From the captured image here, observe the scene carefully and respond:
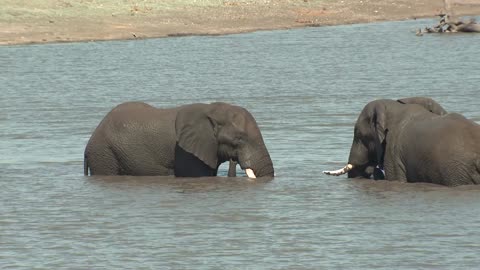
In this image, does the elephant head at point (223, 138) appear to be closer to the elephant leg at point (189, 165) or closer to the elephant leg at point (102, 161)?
the elephant leg at point (189, 165)

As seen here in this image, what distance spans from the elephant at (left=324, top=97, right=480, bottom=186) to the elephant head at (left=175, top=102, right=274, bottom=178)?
1099 millimetres

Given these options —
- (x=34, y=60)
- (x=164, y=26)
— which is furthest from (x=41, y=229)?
(x=164, y=26)

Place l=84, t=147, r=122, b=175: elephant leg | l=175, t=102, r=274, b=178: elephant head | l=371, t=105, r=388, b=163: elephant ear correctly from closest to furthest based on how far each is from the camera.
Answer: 1. l=371, t=105, r=388, b=163: elephant ear
2. l=175, t=102, r=274, b=178: elephant head
3. l=84, t=147, r=122, b=175: elephant leg

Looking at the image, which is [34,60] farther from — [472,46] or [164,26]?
[472,46]

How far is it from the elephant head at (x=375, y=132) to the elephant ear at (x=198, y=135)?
63.2 inches

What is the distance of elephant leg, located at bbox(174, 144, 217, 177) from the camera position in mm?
17500

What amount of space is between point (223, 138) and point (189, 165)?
1.93ft

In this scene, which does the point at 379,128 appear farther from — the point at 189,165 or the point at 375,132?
the point at 189,165

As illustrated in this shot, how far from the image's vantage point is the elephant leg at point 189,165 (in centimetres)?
1750

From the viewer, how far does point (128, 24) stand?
158 ft

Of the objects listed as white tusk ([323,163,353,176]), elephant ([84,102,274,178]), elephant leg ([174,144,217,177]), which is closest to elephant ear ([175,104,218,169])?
elephant ([84,102,274,178])

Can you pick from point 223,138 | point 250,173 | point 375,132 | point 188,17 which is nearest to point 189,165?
point 223,138

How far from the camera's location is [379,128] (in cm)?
1669

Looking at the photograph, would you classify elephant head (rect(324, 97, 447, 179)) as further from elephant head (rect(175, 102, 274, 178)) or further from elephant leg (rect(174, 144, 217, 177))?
elephant leg (rect(174, 144, 217, 177))
